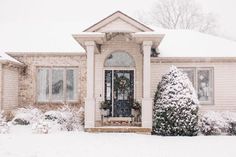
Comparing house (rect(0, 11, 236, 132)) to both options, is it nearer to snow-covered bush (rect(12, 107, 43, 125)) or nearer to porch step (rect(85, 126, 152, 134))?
snow-covered bush (rect(12, 107, 43, 125))

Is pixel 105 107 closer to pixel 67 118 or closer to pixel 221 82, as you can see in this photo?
pixel 67 118

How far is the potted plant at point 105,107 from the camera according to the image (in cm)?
2039

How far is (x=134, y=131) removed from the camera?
1797cm

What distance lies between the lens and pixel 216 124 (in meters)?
19.1

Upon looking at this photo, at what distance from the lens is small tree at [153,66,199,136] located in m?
17.7

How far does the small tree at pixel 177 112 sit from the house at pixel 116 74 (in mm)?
1773

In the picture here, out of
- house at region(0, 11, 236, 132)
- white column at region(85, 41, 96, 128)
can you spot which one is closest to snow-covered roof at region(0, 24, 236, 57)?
house at region(0, 11, 236, 132)

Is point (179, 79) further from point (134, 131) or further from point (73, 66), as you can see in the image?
point (73, 66)

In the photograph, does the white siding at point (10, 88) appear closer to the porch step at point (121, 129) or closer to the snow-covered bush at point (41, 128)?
the snow-covered bush at point (41, 128)

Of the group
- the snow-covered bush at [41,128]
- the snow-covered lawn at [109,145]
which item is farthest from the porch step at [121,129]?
the snow-covered bush at [41,128]

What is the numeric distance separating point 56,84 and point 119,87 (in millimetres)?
3575

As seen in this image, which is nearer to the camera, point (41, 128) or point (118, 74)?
point (41, 128)

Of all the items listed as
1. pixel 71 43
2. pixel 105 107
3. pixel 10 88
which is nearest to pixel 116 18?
pixel 105 107

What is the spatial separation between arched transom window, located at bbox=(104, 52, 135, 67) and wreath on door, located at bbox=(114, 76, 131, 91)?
2.35ft
